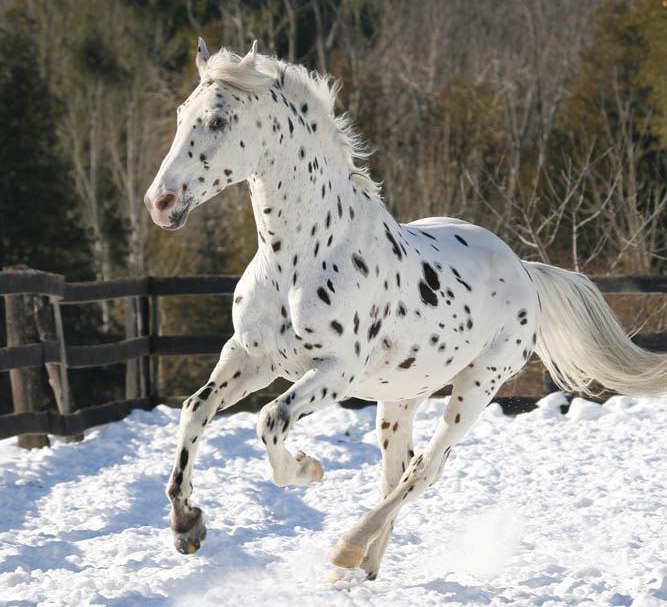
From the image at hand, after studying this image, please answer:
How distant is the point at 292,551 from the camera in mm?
4855

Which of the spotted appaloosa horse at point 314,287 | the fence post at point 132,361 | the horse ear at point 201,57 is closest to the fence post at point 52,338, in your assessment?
the fence post at point 132,361

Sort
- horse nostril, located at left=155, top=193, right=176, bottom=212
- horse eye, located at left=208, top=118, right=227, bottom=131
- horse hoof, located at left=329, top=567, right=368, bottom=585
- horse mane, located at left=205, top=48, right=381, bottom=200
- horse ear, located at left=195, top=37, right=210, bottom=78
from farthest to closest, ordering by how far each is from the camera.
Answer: horse hoof, located at left=329, top=567, right=368, bottom=585 → horse ear, located at left=195, top=37, right=210, bottom=78 → horse mane, located at left=205, top=48, right=381, bottom=200 → horse eye, located at left=208, top=118, right=227, bottom=131 → horse nostril, located at left=155, top=193, right=176, bottom=212

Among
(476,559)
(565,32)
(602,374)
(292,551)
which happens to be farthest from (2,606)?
(565,32)

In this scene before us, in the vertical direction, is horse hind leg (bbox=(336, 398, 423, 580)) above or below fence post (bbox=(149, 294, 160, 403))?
above

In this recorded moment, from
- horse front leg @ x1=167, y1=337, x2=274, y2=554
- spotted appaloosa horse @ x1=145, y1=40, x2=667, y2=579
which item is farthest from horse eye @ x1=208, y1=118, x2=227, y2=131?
horse front leg @ x1=167, y1=337, x2=274, y2=554

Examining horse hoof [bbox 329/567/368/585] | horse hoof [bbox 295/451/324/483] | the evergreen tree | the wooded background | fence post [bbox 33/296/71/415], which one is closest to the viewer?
horse hoof [bbox 295/451/324/483]

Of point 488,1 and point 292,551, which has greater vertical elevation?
point 488,1

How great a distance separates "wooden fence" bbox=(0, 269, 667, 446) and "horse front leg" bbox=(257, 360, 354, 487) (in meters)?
3.32

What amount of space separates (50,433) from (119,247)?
2138 cm

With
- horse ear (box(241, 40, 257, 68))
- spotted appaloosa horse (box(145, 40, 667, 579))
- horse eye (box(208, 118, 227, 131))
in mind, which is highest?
horse ear (box(241, 40, 257, 68))

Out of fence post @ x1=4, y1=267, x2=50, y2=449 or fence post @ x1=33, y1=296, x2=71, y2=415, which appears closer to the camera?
fence post @ x1=4, y1=267, x2=50, y2=449

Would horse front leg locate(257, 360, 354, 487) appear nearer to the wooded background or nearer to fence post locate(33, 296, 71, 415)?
fence post locate(33, 296, 71, 415)

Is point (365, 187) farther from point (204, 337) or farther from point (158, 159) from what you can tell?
point (158, 159)

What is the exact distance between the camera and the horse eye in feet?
11.8
